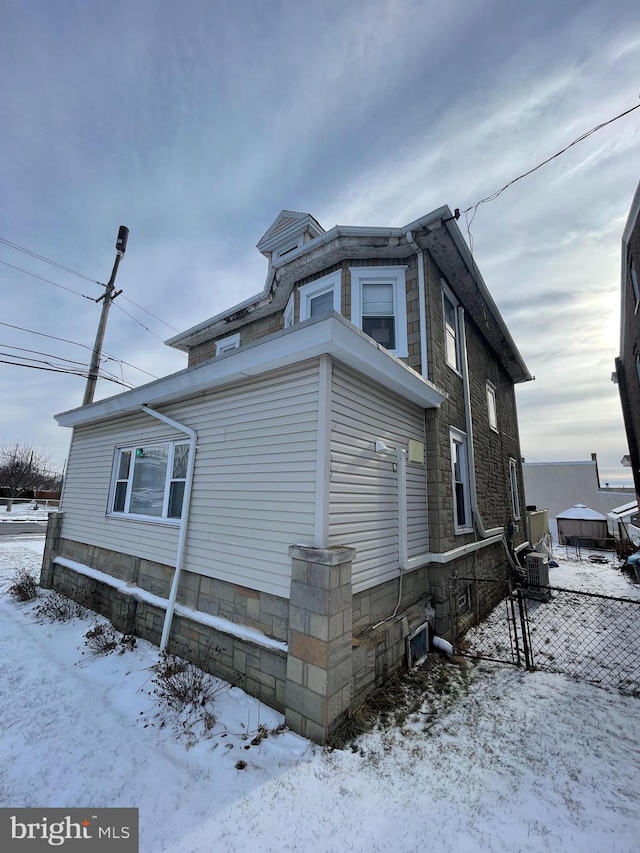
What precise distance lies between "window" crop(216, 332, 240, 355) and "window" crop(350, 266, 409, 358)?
14.6 feet

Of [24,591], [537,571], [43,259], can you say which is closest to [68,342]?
[43,259]

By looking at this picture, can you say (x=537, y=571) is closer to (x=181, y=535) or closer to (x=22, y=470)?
(x=181, y=535)

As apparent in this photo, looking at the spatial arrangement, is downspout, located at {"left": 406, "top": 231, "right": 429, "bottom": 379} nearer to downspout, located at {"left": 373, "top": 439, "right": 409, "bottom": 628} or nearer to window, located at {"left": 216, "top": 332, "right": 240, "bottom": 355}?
downspout, located at {"left": 373, "top": 439, "right": 409, "bottom": 628}

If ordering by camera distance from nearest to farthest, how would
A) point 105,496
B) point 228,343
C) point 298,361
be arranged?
point 298,361
point 105,496
point 228,343

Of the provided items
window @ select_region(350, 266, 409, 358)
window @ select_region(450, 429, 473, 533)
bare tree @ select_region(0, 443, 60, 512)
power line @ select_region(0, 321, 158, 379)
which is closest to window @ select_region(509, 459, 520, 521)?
window @ select_region(450, 429, 473, 533)

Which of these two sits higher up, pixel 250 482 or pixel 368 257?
pixel 368 257

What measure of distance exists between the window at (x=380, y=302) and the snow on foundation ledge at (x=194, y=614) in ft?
15.9

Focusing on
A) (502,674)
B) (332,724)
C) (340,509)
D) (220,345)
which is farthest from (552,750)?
(220,345)

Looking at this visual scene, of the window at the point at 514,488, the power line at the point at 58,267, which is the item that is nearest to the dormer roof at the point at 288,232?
the power line at the point at 58,267

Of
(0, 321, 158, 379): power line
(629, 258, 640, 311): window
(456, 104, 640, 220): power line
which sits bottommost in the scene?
(456, 104, 640, 220): power line

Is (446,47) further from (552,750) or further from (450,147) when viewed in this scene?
(552,750)

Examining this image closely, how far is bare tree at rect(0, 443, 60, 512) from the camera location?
105ft

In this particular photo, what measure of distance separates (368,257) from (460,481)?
4710mm

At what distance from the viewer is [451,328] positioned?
7.20 metres
